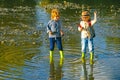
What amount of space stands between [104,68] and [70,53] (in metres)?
2.93

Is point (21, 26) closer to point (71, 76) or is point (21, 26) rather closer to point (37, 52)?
point (37, 52)

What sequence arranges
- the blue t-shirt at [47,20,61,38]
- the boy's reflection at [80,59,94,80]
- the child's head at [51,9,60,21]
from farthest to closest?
the blue t-shirt at [47,20,61,38] → the child's head at [51,9,60,21] → the boy's reflection at [80,59,94,80]

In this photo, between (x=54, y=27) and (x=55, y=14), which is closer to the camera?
(x=55, y=14)

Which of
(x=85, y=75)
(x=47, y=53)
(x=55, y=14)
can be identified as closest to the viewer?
(x=85, y=75)

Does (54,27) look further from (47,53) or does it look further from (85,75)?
(85,75)

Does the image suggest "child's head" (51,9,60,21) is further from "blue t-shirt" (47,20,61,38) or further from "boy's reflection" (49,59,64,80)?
"boy's reflection" (49,59,64,80)

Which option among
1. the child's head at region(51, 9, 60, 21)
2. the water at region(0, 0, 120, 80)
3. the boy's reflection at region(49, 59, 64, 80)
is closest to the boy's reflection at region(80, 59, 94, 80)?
the water at region(0, 0, 120, 80)

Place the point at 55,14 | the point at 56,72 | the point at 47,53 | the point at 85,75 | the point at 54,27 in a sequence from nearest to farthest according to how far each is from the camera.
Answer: the point at 85,75, the point at 56,72, the point at 55,14, the point at 54,27, the point at 47,53

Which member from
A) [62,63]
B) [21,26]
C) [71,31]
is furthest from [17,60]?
[21,26]

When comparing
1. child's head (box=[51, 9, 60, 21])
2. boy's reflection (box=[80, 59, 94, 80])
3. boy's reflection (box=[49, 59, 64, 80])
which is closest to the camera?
boy's reflection (box=[80, 59, 94, 80])

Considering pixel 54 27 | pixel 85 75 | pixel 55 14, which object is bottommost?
pixel 85 75

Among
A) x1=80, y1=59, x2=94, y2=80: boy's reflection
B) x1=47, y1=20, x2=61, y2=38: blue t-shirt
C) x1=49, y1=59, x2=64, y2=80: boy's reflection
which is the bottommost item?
x1=80, y1=59, x2=94, y2=80: boy's reflection

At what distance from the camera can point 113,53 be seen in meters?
16.2

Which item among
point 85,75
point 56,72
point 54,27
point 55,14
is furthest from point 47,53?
point 85,75
